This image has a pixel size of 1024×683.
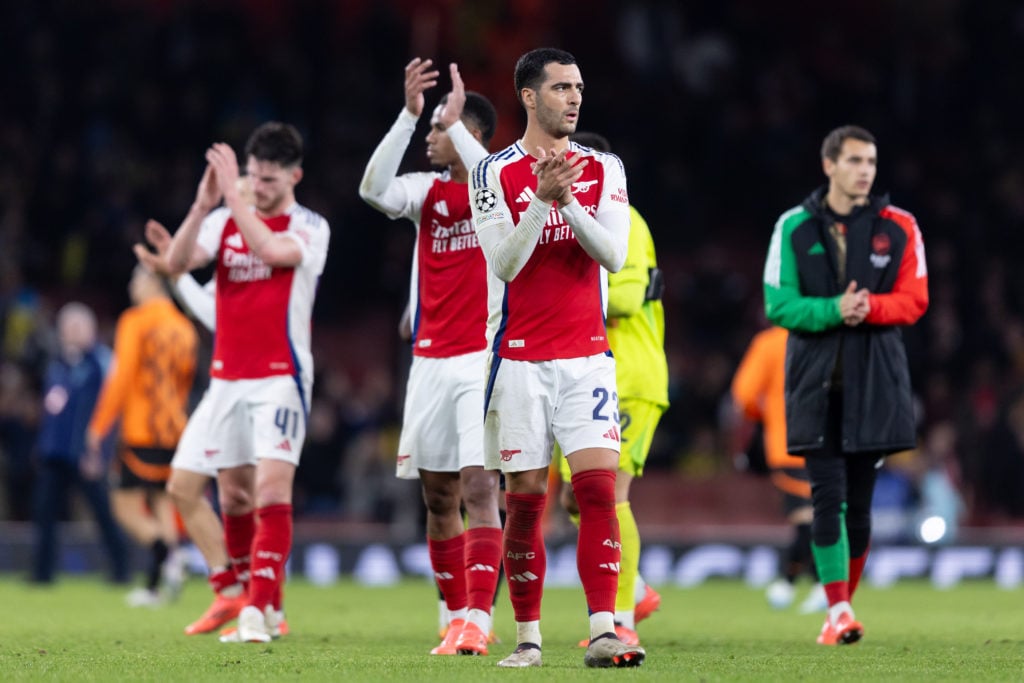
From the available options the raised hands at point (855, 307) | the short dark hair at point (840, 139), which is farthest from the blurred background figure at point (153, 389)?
the raised hands at point (855, 307)

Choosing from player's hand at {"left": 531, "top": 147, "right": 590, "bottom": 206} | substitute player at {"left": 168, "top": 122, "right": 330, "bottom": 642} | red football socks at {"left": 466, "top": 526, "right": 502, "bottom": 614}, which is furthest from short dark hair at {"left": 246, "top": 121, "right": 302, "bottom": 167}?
player's hand at {"left": 531, "top": 147, "right": 590, "bottom": 206}

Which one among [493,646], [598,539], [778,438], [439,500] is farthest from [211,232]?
[778,438]

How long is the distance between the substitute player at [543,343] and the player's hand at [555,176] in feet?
0.57

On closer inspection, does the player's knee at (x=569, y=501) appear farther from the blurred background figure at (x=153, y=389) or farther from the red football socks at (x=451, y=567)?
the blurred background figure at (x=153, y=389)

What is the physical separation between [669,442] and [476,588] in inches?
447

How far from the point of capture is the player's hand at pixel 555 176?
6.18 metres

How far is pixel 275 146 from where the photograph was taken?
8.62 metres

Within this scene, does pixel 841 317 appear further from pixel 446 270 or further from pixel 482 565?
pixel 482 565

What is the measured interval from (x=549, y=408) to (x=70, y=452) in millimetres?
8975

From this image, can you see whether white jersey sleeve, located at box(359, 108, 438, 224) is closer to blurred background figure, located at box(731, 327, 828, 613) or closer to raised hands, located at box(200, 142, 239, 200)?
raised hands, located at box(200, 142, 239, 200)

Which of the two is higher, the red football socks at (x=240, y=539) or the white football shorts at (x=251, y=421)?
the white football shorts at (x=251, y=421)

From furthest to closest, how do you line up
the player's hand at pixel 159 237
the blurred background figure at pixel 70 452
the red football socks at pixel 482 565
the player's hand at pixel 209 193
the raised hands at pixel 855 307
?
the blurred background figure at pixel 70 452, the player's hand at pixel 159 237, the player's hand at pixel 209 193, the raised hands at pixel 855 307, the red football socks at pixel 482 565

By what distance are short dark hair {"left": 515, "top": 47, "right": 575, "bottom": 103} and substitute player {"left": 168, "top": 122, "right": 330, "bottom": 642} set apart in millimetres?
2113

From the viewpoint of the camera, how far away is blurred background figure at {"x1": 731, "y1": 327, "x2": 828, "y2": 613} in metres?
12.1
